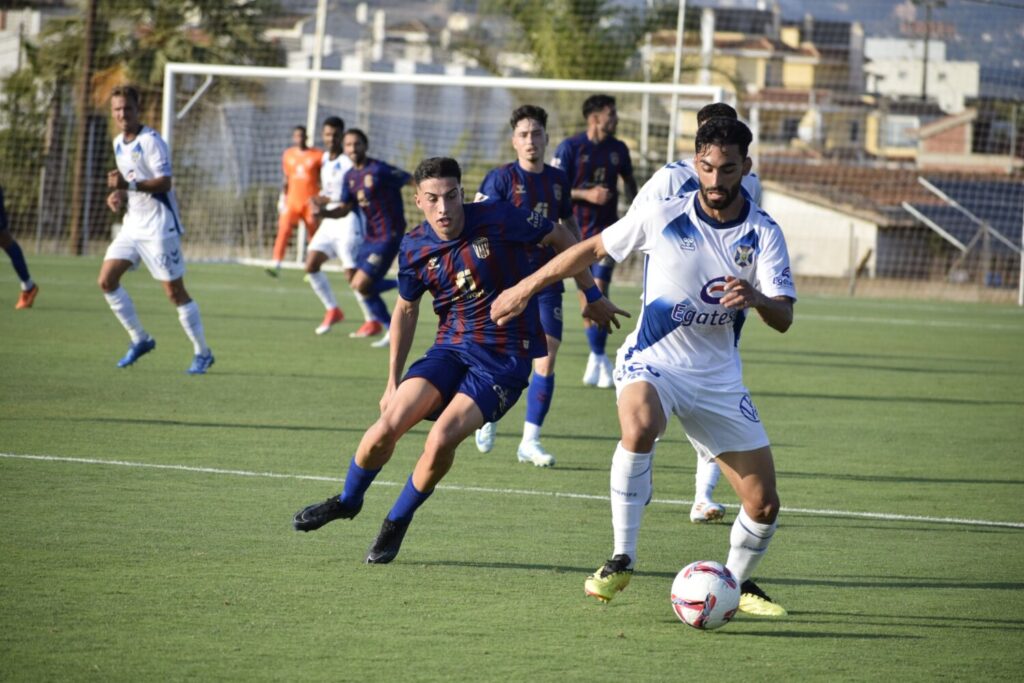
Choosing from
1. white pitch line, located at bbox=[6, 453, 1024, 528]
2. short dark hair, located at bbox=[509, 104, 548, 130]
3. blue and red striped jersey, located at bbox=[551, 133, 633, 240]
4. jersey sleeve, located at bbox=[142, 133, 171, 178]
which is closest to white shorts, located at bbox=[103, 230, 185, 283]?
jersey sleeve, located at bbox=[142, 133, 171, 178]

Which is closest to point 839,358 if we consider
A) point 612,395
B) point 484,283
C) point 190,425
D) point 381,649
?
point 612,395

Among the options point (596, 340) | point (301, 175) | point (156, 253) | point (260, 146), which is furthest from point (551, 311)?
point (260, 146)

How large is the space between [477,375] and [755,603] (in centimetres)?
170

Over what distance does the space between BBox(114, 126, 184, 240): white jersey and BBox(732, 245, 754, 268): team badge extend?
8.27 meters

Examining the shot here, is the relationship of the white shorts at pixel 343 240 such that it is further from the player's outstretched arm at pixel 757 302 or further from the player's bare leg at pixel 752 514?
the player's outstretched arm at pixel 757 302

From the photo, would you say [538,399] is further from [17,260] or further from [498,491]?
[17,260]

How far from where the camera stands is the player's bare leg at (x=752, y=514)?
5.81 meters

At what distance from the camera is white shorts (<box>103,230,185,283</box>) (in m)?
13.0

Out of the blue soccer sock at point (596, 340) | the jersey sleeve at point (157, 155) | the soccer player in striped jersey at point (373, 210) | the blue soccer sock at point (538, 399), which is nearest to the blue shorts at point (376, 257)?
the soccer player in striped jersey at point (373, 210)

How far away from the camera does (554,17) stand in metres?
34.3

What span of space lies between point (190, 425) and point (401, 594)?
4.77m

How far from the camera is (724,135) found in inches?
221

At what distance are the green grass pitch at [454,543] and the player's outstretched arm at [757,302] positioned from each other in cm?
129

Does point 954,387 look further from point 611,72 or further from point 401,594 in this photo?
point 611,72
